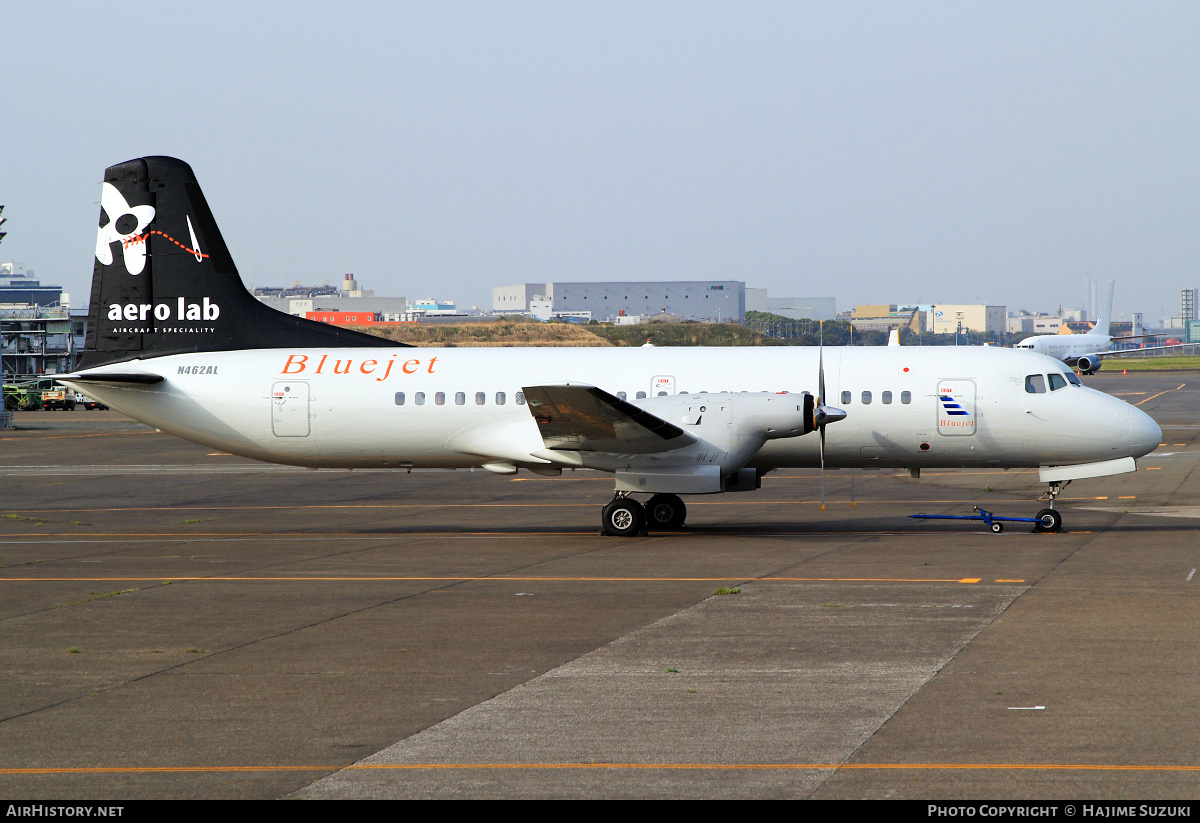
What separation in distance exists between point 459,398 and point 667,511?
15.8 ft

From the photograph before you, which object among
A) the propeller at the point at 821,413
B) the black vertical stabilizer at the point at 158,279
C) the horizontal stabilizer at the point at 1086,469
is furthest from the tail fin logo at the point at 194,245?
the horizontal stabilizer at the point at 1086,469

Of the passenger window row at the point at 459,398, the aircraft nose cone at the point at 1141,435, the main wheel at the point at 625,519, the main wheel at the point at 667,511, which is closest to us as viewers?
the aircraft nose cone at the point at 1141,435

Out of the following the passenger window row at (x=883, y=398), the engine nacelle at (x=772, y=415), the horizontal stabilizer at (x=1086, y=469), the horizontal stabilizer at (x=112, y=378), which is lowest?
the horizontal stabilizer at (x=1086, y=469)

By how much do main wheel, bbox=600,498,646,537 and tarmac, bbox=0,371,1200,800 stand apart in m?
0.46

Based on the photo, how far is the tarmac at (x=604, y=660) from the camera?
7.68 m

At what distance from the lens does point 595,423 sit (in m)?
20.2

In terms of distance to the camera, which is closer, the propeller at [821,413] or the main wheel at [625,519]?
the propeller at [821,413]

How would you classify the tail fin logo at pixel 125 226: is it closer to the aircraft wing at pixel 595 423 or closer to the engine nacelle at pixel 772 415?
the aircraft wing at pixel 595 423

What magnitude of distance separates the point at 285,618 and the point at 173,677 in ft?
9.47

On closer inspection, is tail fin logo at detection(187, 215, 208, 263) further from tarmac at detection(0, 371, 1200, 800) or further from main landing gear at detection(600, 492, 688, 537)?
main landing gear at detection(600, 492, 688, 537)

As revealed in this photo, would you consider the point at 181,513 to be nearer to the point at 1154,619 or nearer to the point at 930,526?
the point at 930,526

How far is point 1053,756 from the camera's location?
25.7 ft

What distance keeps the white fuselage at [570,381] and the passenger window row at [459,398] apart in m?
0.03

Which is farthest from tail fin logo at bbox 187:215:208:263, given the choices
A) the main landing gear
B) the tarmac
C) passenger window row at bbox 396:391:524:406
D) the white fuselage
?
the main landing gear
